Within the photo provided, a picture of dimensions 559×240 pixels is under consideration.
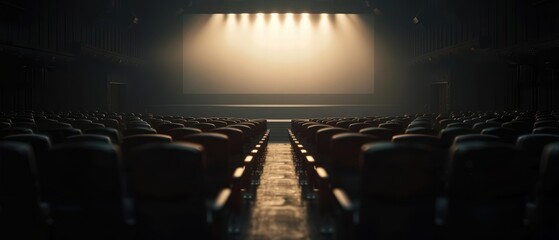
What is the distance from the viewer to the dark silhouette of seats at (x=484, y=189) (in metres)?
3.86

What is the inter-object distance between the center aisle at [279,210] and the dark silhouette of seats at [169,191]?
6.24 feet

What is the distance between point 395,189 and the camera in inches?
150

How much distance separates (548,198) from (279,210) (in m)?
3.63

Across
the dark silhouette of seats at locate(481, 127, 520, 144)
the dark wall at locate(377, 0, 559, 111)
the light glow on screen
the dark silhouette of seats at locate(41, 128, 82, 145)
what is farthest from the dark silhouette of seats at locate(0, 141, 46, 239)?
the light glow on screen

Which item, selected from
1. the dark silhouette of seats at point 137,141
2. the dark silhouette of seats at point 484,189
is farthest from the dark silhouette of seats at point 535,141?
the dark silhouette of seats at point 137,141

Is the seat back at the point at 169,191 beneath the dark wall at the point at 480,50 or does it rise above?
beneath

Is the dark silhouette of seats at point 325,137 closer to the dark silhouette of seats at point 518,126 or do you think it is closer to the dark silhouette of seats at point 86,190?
the dark silhouette of seats at point 518,126

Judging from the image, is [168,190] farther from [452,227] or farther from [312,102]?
[312,102]

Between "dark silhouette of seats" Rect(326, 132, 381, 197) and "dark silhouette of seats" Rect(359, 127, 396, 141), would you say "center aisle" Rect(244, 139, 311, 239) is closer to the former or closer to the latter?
"dark silhouette of seats" Rect(326, 132, 381, 197)

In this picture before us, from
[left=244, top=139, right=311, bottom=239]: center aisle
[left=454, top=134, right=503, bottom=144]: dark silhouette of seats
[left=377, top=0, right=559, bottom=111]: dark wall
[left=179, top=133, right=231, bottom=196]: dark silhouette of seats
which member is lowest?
[left=244, top=139, right=311, bottom=239]: center aisle

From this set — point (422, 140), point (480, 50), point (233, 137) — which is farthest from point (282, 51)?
point (422, 140)

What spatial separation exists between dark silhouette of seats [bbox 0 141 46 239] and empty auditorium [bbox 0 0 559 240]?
12 millimetres

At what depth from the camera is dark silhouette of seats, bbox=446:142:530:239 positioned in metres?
3.86

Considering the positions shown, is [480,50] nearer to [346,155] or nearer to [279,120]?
[279,120]
